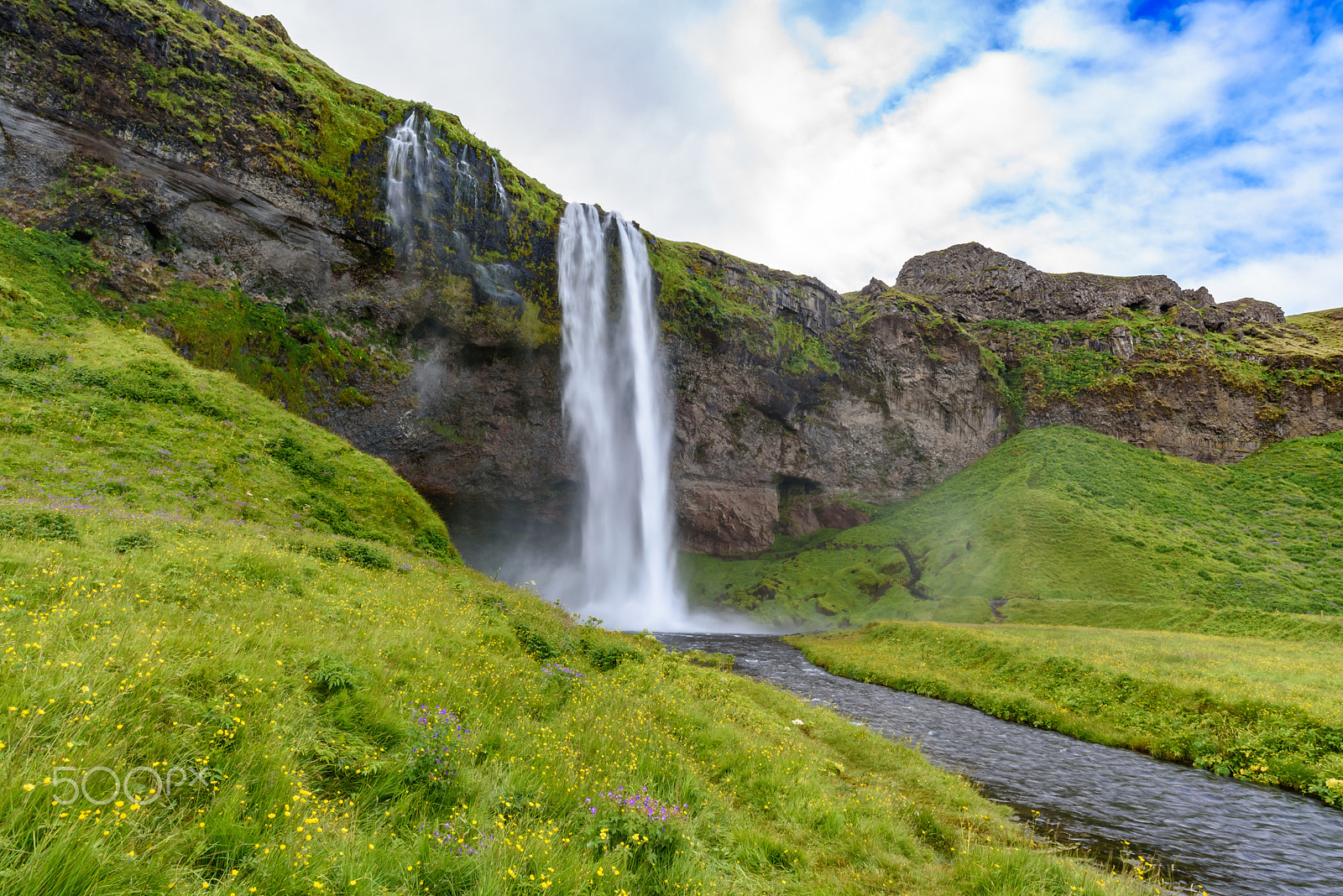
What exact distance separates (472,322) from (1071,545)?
197 feet

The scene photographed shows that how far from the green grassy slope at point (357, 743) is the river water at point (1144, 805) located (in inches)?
73.7

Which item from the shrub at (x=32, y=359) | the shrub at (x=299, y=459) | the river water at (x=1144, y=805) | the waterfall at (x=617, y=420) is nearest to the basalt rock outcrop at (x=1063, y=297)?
the waterfall at (x=617, y=420)

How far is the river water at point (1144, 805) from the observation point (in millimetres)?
10023

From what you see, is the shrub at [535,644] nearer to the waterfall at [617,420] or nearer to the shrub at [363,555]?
the shrub at [363,555]

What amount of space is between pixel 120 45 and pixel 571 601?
Answer: 54.0 metres

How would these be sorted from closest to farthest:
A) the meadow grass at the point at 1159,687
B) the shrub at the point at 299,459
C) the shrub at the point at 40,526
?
the shrub at the point at 40,526 < the meadow grass at the point at 1159,687 < the shrub at the point at 299,459

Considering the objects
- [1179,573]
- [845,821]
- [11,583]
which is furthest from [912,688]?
[1179,573]

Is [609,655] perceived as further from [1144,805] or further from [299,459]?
[299,459]

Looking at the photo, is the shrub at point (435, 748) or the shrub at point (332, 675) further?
the shrub at point (332, 675)

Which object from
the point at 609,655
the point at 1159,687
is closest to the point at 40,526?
the point at 609,655

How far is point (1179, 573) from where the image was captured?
48.1 metres

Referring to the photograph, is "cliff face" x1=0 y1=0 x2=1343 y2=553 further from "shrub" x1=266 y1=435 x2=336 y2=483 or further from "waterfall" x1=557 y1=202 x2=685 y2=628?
"shrub" x1=266 y1=435 x2=336 y2=483

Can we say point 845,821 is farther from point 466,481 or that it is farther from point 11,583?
point 466,481
